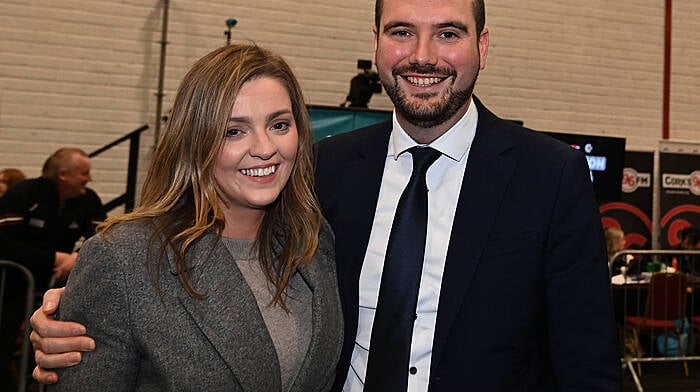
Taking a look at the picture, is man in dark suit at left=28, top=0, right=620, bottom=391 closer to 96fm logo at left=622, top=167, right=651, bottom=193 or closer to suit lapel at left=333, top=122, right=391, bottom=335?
suit lapel at left=333, top=122, right=391, bottom=335

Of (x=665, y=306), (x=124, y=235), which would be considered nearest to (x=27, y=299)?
(x=124, y=235)

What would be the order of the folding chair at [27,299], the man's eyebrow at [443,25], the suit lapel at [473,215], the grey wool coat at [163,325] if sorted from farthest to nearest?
1. the folding chair at [27,299]
2. the man's eyebrow at [443,25]
3. the suit lapel at [473,215]
4. the grey wool coat at [163,325]

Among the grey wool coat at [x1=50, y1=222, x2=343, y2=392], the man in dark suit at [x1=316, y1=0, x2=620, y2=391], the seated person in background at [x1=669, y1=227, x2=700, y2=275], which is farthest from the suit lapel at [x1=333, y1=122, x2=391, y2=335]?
the seated person in background at [x1=669, y1=227, x2=700, y2=275]

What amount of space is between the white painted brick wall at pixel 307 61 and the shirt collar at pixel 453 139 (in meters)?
5.78

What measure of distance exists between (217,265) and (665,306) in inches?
240

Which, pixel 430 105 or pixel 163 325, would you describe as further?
pixel 430 105

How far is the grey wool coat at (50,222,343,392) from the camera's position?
147 centimetres

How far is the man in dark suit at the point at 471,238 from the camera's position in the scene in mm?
1737

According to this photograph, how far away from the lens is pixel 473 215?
70.7 inches

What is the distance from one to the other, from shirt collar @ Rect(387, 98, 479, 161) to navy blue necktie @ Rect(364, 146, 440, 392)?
10cm

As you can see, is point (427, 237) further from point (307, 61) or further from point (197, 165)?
point (307, 61)

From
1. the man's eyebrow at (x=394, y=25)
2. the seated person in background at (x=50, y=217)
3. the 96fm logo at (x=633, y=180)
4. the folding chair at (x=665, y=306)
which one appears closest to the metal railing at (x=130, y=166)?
the seated person in background at (x=50, y=217)

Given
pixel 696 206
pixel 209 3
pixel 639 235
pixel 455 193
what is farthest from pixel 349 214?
pixel 696 206

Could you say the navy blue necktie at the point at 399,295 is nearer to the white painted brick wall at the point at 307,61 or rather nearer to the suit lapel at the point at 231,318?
the suit lapel at the point at 231,318
